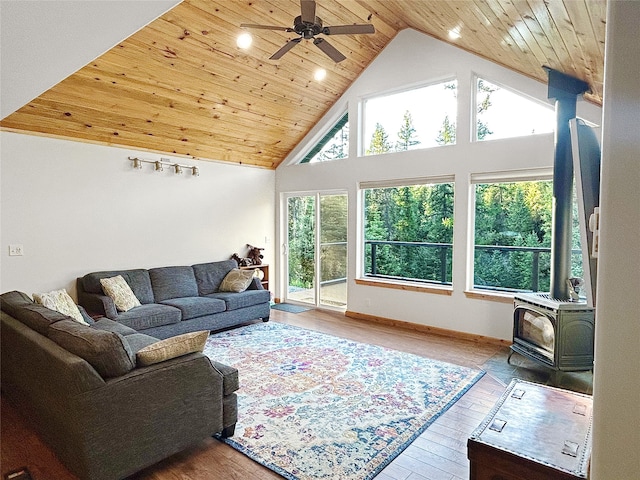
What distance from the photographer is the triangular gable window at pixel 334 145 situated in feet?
20.4

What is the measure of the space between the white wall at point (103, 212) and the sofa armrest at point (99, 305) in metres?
0.40

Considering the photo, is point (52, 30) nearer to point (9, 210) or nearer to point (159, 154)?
point (9, 210)

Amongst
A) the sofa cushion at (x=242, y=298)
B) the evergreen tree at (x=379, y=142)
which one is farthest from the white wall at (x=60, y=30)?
the evergreen tree at (x=379, y=142)

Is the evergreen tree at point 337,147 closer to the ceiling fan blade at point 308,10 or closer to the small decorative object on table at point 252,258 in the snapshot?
the small decorative object on table at point 252,258

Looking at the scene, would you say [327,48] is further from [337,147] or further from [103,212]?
[103,212]

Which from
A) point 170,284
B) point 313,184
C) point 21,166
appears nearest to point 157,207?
point 170,284

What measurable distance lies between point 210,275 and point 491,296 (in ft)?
12.8

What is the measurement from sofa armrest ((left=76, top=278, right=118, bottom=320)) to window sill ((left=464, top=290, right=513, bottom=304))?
420cm

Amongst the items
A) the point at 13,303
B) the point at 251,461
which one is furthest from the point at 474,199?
the point at 13,303

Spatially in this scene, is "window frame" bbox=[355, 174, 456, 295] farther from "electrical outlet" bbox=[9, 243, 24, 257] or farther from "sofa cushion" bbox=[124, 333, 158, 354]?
"electrical outlet" bbox=[9, 243, 24, 257]

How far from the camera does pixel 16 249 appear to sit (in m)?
4.25

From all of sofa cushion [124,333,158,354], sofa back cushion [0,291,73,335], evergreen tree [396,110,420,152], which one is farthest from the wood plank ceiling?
sofa cushion [124,333,158,354]

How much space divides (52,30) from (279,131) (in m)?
4.71

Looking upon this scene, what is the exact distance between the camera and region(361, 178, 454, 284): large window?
206 inches
